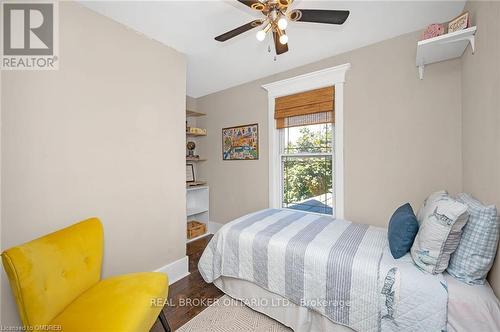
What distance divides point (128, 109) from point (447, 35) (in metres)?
2.61

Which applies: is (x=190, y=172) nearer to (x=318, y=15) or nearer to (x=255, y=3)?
(x=255, y=3)

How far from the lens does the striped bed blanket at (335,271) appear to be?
1171 mm

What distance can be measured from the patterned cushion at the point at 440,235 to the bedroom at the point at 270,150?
0.03 metres

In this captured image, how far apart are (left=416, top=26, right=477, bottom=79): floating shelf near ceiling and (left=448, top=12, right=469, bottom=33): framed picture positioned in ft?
0.19

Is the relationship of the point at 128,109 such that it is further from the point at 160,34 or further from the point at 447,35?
the point at 447,35

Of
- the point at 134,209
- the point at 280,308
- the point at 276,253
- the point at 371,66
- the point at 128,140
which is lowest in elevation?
the point at 280,308

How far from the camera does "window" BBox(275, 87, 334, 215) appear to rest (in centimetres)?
256

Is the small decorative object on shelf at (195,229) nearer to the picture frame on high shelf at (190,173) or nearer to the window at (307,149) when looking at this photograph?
the picture frame on high shelf at (190,173)

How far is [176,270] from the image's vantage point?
2.30m

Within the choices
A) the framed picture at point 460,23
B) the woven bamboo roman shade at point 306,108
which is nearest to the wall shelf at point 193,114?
the woven bamboo roman shade at point 306,108

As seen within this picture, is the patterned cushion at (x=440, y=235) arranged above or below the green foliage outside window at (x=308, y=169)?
below

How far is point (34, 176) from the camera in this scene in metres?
1.38

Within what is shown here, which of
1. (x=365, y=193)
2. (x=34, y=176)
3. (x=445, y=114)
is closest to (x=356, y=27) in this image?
(x=445, y=114)

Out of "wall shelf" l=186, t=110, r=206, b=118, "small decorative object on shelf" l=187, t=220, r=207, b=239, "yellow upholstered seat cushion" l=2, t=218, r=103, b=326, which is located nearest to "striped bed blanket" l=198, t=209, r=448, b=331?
"yellow upholstered seat cushion" l=2, t=218, r=103, b=326
